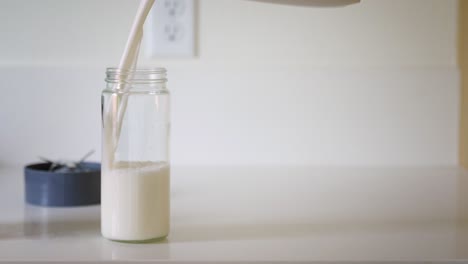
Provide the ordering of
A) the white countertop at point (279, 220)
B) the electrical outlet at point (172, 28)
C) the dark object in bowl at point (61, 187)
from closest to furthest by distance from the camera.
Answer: the white countertop at point (279, 220), the dark object in bowl at point (61, 187), the electrical outlet at point (172, 28)

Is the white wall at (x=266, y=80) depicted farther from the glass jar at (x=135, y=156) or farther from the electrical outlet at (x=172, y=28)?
the glass jar at (x=135, y=156)

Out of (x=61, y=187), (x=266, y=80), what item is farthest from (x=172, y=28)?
(x=61, y=187)

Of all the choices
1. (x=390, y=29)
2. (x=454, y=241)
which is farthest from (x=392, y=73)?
(x=454, y=241)

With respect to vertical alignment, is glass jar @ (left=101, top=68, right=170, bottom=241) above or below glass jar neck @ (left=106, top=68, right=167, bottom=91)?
below

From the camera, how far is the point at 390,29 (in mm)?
1360

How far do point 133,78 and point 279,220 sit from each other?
0.29 metres

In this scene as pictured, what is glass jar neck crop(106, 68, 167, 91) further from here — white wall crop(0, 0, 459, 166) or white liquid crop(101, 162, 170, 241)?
white wall crop(0, 0, 459, 166)

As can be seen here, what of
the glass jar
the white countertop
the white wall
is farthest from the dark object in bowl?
the white wall

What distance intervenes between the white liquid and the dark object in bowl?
243mm

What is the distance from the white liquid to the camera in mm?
750

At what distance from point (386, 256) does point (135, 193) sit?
31 centimetres

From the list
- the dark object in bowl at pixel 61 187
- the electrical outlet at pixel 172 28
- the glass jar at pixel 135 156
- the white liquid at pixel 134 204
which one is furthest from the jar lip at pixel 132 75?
the electrical outlet at pixel 172 28

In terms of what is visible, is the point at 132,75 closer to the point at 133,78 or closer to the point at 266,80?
the point at 133,78

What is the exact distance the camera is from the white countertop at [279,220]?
0.69 metres
